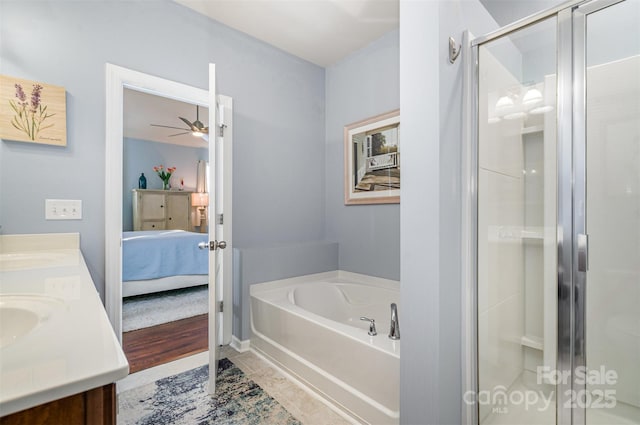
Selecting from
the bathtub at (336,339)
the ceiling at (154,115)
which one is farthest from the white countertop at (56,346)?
the ceiling at (154,115)

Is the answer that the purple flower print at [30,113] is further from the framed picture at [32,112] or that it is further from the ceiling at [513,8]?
the ceiling at [513,8]

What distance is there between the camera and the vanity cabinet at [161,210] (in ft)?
19.4

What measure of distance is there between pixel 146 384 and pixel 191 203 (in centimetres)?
504

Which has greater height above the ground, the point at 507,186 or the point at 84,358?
the point at 507,186

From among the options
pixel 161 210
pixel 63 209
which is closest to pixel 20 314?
pixel 63 209

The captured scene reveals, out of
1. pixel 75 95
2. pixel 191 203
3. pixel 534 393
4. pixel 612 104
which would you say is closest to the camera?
pixel 612 104

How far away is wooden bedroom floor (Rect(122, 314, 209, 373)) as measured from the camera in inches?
89.1

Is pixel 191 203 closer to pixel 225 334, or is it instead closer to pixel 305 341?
pixel 225 334

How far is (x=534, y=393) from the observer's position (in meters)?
1.59

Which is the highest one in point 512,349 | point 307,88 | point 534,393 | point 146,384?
point 307,88

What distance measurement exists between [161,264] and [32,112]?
237 cm

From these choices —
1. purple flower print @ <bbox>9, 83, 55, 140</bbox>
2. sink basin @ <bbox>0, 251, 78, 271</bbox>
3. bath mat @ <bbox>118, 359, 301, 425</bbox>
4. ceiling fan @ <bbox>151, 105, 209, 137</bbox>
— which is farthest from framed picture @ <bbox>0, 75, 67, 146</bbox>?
ceiling fan @ <bbox>151, 105, 209, 137</bbox>

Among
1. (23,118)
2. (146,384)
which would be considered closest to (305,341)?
(146,384)

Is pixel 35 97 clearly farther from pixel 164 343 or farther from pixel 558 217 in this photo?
pixel 558 217
